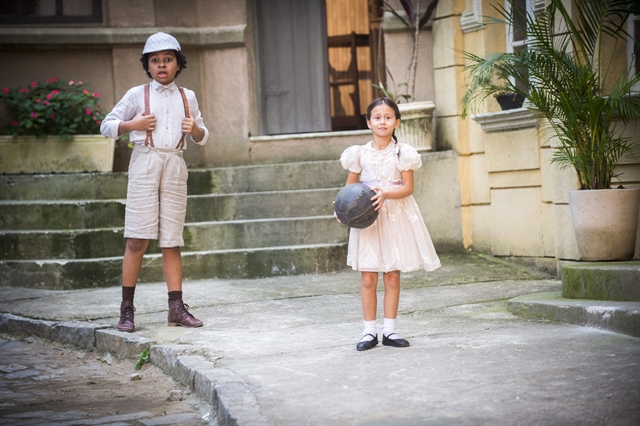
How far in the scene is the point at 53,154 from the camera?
9.12 m

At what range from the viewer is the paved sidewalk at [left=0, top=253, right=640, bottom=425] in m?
3.56

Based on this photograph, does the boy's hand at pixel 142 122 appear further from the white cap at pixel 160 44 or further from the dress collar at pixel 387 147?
the dress collar at pixel 387 147

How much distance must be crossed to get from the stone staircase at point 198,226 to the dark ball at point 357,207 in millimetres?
3296

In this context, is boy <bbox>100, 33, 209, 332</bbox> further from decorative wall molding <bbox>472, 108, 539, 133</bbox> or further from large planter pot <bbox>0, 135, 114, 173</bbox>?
large planter pot <bbox>0, 135, 114, 173</bbox>

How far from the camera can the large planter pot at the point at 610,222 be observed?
6.07 metres

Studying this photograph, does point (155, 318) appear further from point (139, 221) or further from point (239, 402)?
point (239, 402)

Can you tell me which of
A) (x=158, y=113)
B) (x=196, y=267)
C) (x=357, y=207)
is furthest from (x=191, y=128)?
(x=196, y=267)

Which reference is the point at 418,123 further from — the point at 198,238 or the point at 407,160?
the point at 407,160

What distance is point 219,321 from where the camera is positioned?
19.5 feet

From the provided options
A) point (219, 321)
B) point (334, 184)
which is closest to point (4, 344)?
point (219, 321)

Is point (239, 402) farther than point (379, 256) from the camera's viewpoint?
No

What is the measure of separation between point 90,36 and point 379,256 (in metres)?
6.05

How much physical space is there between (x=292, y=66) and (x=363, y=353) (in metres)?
6.48

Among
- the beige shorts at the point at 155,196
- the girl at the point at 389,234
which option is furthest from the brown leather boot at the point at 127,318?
the girl at the point at 389,234
